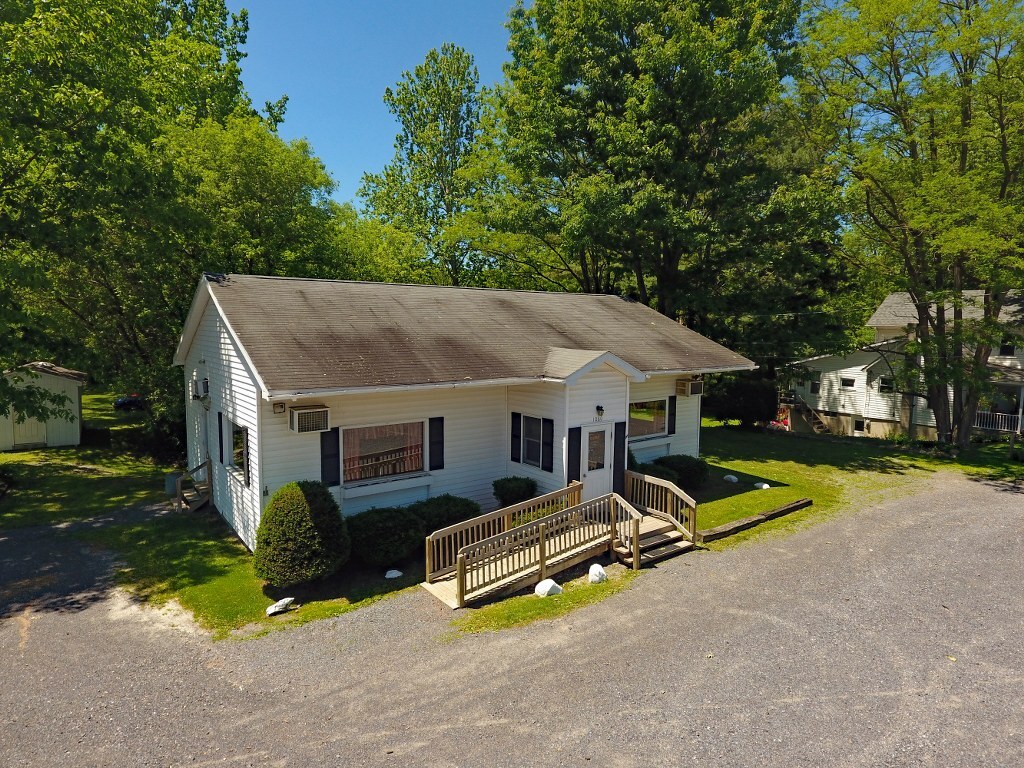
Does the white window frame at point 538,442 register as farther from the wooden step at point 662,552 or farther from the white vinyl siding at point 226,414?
the white vinyl siding at point 226,414

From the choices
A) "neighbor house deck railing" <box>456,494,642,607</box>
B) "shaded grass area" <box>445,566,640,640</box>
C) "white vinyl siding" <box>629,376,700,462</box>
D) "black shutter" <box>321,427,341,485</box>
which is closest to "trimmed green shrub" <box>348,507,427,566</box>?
"black shutter" <box>321,427,341,485</box>

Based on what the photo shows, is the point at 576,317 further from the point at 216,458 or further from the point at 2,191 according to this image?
the point at 2,191

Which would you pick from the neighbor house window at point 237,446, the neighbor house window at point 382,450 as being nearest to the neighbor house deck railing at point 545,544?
the neighbor house window at point 382,450

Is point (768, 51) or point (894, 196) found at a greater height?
point (768, 51)

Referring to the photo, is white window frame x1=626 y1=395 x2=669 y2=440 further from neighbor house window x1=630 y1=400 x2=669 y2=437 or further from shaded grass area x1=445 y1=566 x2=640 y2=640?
shaded grass area x1=445 y1=566 x2=640 y2=640

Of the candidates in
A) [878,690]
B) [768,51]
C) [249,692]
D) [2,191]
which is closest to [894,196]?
[768,51]
